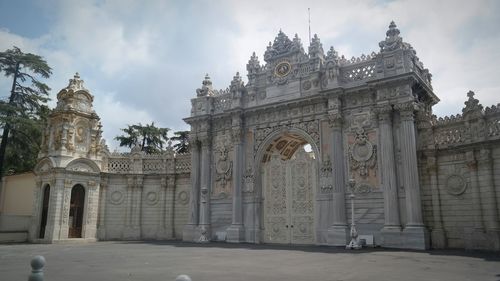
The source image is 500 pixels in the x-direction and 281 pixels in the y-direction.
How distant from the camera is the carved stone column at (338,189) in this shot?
62.3 feet

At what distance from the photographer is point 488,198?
16062mm

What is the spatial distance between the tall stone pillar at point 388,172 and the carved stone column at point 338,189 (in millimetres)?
1879

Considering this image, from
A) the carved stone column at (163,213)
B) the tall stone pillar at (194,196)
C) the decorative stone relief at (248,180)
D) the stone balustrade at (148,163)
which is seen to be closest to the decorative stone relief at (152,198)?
the carved stone column at (163,213)

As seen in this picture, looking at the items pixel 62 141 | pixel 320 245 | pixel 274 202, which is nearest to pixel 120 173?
pixel 62 141

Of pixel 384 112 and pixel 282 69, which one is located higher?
pixel 282 69

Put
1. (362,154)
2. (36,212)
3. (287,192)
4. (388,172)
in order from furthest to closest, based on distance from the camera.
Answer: (36,212)
(287,192)
(362,154)
(388,172)

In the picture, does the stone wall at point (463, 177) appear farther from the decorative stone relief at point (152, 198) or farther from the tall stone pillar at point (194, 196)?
the decorative stone relief at point (152, 198)

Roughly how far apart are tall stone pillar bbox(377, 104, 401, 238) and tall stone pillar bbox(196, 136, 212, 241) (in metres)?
10.1

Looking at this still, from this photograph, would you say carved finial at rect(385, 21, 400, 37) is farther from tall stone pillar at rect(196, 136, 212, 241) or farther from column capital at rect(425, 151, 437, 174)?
tall stone pillar at rect(196, 136, 212, 241)

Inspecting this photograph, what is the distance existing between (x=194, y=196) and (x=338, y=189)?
9208 millimetres

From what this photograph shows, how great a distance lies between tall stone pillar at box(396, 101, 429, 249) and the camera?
17.0m

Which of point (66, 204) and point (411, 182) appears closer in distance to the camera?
point (411, 182)

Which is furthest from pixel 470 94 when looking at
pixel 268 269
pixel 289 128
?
pixel 268 269

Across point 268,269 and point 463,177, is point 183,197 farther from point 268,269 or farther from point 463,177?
point 268,269
